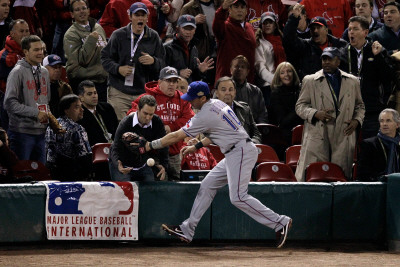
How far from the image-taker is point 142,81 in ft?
38.1

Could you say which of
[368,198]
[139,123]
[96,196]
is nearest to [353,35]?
[368,198]

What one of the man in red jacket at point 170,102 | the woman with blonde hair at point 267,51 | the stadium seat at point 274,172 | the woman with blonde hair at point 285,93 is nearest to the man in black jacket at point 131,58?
the man in red jacket at point 170,102

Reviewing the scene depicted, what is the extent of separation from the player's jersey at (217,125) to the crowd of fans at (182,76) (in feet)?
2.12

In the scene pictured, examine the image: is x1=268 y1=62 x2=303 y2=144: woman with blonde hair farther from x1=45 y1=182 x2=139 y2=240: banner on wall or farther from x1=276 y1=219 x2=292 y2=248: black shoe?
x1=45 y1=182 x2=139 y2=240: banner on wall

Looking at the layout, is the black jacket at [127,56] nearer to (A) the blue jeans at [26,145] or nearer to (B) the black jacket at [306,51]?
(A) the blue jeans at [26,145]

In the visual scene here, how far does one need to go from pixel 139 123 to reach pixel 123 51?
2392 millimetres

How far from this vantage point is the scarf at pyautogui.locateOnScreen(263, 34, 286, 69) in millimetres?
12883

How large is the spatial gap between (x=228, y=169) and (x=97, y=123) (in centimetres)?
265

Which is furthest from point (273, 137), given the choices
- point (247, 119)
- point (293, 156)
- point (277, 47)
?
point (277, 47)

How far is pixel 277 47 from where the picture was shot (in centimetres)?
1291

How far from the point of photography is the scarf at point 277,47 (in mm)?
12883

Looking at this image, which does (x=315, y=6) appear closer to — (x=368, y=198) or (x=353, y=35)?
(x=353, y=35)

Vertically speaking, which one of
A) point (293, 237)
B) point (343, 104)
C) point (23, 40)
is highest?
point (23, 40)

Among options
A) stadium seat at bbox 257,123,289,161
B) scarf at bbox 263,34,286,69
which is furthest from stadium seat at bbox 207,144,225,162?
scarf at bbox 263,34,286,69
